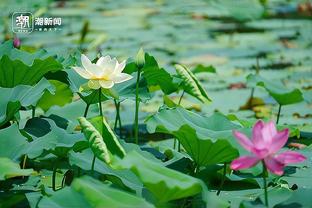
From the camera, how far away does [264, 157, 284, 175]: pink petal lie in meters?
1.33

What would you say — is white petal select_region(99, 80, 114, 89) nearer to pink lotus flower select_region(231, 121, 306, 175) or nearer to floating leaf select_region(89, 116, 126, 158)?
floating leaf select_region(89, 116, 126, 158)

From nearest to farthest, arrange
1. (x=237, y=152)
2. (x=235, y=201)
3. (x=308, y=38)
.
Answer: (x=237, y=152), (x=235, y=201), (x=308, y=38)

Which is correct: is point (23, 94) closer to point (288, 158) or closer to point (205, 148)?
point (205, 148)

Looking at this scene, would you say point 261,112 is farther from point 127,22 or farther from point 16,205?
point 127,22

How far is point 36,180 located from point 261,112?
1.33m

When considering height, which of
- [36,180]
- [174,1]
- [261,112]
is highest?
[36,180]

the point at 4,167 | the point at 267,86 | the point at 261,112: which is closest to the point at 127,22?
the point at 261,112

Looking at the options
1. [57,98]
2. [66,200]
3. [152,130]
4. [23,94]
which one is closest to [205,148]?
[152,130]

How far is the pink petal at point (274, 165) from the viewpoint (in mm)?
1335

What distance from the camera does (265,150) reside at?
1328 millimetres

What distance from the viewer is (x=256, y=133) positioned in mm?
1337

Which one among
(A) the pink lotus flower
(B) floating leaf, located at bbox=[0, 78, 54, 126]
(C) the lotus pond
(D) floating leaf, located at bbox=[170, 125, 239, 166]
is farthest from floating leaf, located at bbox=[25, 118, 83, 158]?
(A) the pink lotus flower

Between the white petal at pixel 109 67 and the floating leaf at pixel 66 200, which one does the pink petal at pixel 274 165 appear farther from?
the white petal at pixel 109 67

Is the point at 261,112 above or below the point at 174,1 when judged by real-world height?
above
